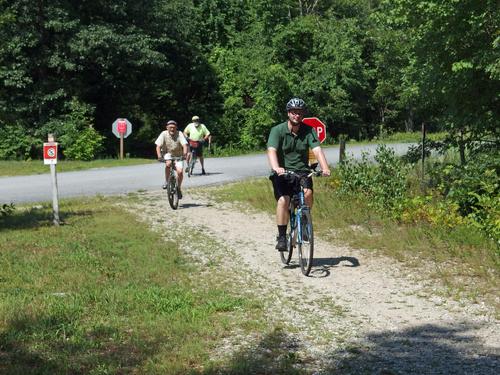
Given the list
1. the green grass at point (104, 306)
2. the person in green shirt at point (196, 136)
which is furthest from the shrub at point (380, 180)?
the person in green shirt at point (196, 136)

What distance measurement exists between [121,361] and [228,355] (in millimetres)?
806

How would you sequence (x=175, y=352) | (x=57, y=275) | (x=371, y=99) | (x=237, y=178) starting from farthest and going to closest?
(x=371, y=99), (x=237, y=178), (x=57, y=275), (x=175, y=352)

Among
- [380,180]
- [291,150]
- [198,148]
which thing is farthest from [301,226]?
[198,148]

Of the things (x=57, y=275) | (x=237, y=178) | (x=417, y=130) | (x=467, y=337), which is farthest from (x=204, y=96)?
(x=467, y=337)

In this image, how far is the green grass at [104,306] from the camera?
507cm

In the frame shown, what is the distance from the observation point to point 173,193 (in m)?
13.5

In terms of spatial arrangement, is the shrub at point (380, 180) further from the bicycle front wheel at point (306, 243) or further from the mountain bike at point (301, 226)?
the bicycle front wheel at point (306, 243)

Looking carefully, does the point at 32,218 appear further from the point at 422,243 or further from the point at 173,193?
the point at 422,243

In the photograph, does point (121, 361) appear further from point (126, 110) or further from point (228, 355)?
point (126, 110)

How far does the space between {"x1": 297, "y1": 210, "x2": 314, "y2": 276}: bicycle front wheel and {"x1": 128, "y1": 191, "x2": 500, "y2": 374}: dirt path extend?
0.53 ft

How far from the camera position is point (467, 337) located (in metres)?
5.74

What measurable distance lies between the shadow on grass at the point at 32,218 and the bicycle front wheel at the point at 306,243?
5.14 m

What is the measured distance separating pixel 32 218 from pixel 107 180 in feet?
20.9

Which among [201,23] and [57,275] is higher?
[201,23]
